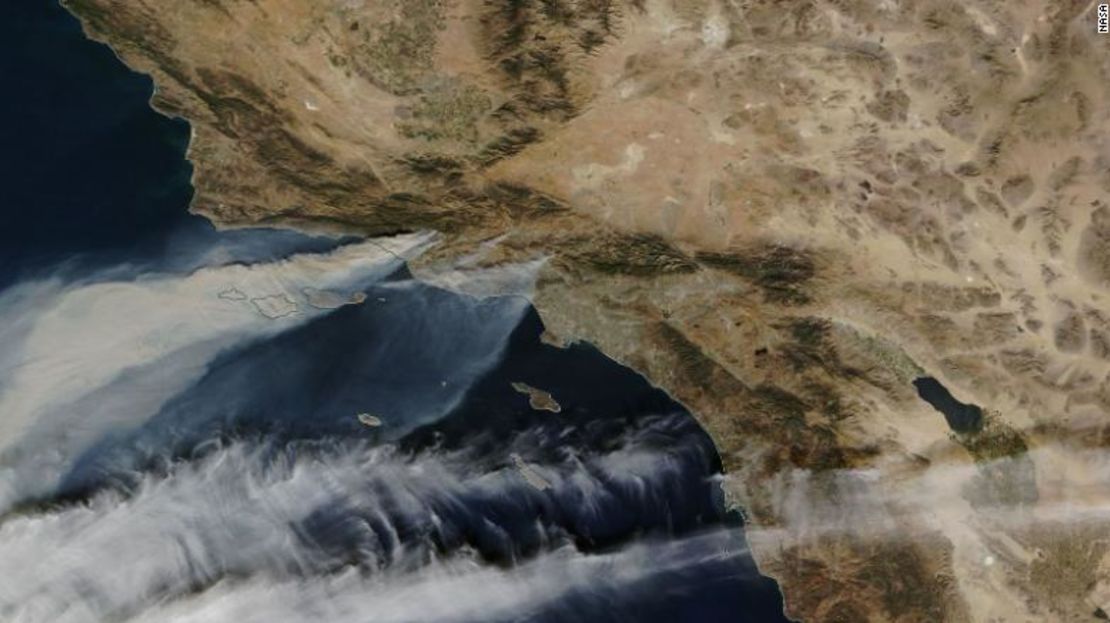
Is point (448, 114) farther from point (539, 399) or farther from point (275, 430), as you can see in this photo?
point (275, 430)

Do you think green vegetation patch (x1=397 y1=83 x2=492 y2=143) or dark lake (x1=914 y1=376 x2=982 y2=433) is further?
dark lake (x1=914 y1=376 x2=982 y2=433)

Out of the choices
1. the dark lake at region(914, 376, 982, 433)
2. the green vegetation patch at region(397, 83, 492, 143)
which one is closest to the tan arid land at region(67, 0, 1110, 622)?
the green vegetation patch at region(397, 83, 492, 143)

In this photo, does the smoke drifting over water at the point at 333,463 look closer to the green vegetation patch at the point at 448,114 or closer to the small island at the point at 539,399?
the small island at the point at 539,399

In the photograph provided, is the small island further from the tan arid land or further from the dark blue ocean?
the tan arid land

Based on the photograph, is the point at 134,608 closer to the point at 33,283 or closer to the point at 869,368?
the point at 33,283

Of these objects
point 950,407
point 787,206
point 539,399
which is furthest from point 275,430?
point 950,407

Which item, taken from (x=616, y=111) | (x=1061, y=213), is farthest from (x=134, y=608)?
(x=1061, y=213)
